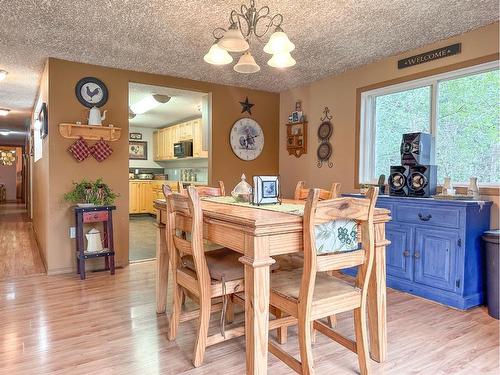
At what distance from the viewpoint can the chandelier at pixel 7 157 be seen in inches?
577

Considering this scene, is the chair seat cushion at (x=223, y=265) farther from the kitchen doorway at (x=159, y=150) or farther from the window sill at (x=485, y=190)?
the kitchen doorway at (x=159, y=150)

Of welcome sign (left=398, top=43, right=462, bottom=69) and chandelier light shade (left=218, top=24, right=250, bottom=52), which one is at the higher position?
welcome sign (left=398, top=43, right=462, bottom=69)

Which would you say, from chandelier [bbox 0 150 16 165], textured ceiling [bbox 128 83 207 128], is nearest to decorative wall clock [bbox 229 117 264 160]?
textured ceiling [bbox 128 83 207 128]

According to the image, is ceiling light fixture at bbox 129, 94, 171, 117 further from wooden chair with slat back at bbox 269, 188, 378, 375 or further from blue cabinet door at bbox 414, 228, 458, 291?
wooden chair with slat back at bbox 269, 188, 378, 375

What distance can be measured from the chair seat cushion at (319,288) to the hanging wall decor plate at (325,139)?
8.36ft

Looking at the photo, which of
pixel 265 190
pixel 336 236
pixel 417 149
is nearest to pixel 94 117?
pixel 265 190

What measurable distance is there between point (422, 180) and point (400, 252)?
0.67 m

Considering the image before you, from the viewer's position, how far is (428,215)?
2.93m

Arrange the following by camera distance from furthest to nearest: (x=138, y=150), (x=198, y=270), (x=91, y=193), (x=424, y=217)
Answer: (x=138, y=150) → (x=91, y=193) → (x=424, y=217) → (x=198, y=270)

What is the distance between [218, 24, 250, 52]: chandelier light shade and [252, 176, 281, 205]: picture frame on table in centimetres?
77

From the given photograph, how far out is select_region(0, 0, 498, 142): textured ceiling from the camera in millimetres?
→ 2506

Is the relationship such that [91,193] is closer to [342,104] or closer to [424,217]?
[342,104]

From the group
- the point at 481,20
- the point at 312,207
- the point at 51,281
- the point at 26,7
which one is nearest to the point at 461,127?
the point at 481,20

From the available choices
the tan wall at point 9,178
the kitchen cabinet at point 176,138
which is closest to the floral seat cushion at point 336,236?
the kitchen cabinet at point 176,138
